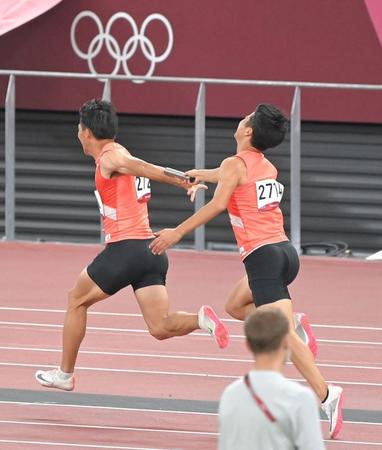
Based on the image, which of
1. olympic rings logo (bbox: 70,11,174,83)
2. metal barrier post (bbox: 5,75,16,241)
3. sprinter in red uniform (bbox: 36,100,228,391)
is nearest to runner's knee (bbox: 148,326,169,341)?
sprinter in red uniform (bbox: 36,100,228,391)

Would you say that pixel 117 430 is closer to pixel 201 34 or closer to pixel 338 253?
pixel 338 253

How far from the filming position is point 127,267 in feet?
31.9

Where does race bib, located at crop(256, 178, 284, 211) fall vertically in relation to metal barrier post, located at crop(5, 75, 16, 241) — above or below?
above

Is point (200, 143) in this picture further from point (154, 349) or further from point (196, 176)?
point (196, 176)

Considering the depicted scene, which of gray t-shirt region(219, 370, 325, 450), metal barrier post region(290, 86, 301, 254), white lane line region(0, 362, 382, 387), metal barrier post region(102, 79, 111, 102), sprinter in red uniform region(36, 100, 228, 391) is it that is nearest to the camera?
gray t-shirt region(219, 370, 325, 450)

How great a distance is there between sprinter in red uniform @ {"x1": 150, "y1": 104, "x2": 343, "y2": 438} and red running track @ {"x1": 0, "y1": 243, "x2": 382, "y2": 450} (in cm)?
48

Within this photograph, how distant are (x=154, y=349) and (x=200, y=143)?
505 cm

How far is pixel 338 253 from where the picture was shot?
56.3 ft

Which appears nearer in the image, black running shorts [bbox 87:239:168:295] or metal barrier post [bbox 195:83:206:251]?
black running shorts [bbox 87:239:168:295]

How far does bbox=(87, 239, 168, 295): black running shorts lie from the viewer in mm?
9727

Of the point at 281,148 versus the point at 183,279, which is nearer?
the point at 183,279

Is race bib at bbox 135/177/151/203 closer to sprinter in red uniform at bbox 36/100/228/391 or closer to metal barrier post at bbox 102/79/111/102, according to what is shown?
sprinter in red uniform at bbox 36/100/228/391

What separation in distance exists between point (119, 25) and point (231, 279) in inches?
162

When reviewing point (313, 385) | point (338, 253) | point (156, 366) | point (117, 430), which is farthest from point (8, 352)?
point (338, 253)
